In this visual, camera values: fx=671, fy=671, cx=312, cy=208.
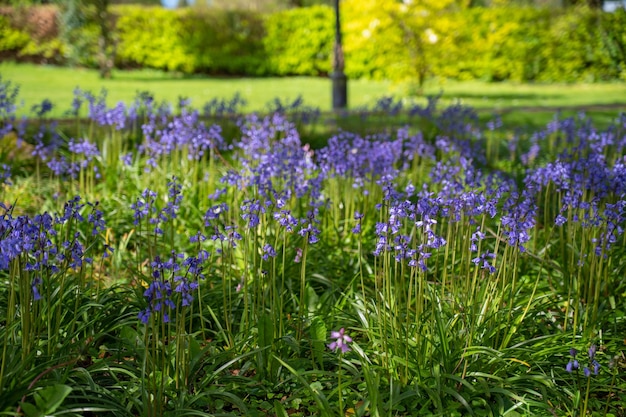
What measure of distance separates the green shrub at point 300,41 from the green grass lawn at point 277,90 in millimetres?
1878

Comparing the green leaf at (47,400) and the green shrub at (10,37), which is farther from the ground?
the green shrub at (10,37)

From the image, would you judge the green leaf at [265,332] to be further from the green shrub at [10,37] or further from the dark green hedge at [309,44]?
the green shrub at [10,37]

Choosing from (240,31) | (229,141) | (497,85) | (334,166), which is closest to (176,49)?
(240,31)

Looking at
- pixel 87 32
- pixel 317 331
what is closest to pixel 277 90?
pixel 87 32

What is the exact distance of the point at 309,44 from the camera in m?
23.5

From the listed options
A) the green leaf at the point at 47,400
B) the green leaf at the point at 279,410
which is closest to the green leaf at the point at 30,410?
the green leaf at the point at 47,400

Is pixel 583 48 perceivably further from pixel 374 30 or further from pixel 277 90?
pixel 277 90

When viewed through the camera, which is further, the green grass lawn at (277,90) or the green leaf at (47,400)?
the green grass lawn at (277,90)

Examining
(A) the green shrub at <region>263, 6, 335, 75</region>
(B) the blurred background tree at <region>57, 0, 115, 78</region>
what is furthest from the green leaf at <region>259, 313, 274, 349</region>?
(A) the green shrub at <region>263, 6, 335, 75</region>

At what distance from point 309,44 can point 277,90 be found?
6.57 m

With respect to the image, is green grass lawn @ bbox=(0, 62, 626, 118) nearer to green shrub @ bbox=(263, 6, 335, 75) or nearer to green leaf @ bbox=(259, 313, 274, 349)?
green shrub @ bbox=(263, 6, 335, 75)

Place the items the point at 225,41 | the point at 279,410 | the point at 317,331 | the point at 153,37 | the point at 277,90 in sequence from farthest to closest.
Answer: the point at 225,41 < the point at 153,37 < the point at 277,90 < the point at 317,331 < the point at 279,410

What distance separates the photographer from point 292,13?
23.7 meters

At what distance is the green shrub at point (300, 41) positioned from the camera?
23.3 m
